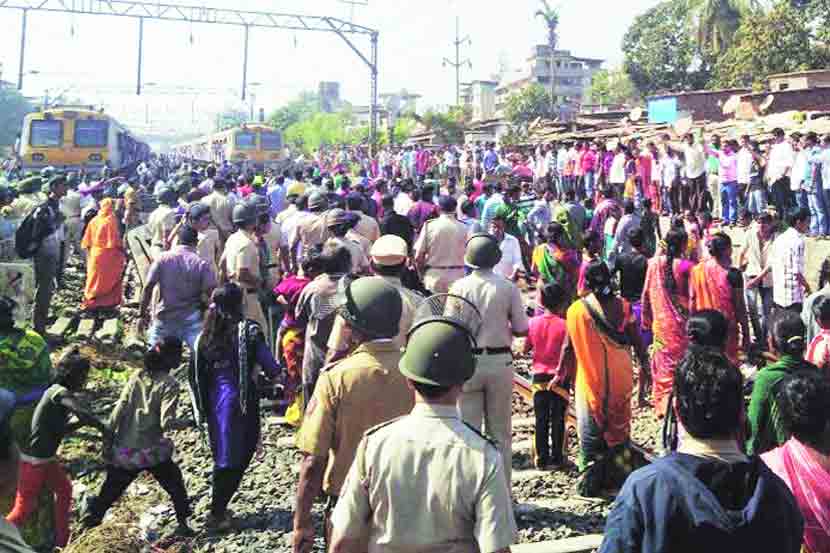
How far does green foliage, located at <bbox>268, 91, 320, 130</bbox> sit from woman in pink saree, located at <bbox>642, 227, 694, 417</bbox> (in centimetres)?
6906

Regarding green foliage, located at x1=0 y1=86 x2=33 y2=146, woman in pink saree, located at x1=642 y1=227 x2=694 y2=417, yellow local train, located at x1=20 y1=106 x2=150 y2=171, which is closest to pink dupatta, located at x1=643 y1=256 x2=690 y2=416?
woman in pink saree, located at x1=642 y1=227 x2=694 y2=417

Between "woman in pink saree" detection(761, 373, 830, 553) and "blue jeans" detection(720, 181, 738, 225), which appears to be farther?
"blue jeans" detection(720, 181, 738, 225)

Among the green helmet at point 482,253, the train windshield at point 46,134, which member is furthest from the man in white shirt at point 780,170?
the train windshield at point 46,134

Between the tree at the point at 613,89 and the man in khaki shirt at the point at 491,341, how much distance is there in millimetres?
42907

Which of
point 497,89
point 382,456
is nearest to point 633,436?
point 382,456

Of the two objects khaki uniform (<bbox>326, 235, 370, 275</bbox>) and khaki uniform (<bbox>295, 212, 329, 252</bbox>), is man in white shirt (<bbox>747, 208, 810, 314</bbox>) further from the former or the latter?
khaki uniform (<bbox>295, 212, 329, 252</bbox>)

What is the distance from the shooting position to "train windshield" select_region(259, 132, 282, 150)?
102 ft

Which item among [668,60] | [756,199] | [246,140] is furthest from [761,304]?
[668,60]

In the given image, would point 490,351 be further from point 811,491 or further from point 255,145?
point 255,145

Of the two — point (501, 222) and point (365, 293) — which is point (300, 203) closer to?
point (501, 222)

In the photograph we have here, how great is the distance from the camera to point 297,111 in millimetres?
112938

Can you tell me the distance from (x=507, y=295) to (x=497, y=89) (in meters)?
76.6

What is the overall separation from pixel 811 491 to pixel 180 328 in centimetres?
507

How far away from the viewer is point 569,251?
7945mm
